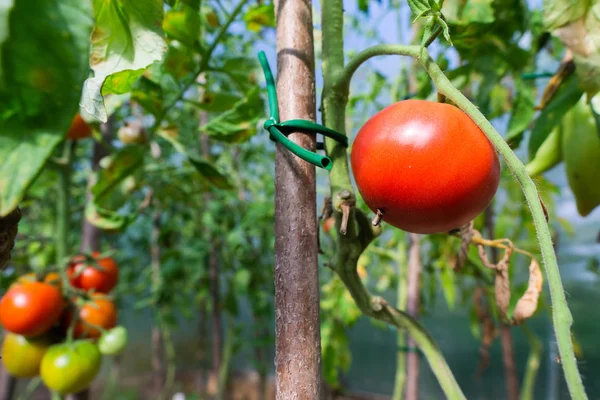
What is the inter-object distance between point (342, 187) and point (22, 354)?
2.23 feet

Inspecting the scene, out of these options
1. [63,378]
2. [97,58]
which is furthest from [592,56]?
[63,378]

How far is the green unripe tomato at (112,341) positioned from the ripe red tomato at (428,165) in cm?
60

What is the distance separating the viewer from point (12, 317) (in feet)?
2.15

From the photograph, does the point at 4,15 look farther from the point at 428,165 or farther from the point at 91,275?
the point at 91,275

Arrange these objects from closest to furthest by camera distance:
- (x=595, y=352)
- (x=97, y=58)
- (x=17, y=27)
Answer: (x=17, y=27)
(x=97, y=58)
(x=595, y=352)

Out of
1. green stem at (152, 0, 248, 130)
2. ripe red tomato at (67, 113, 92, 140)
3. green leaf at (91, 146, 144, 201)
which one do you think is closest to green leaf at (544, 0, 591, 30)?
green stem at (152, 0, 248, 130)

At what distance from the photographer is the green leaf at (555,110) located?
0.47 m

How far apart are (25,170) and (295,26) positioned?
24 centimetres

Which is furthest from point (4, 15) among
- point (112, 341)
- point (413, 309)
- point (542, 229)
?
point (413, 309)

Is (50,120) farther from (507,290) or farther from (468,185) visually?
(507,290)

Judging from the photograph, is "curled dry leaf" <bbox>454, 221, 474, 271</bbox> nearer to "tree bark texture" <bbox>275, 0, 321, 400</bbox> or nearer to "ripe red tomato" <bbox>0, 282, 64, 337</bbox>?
"tree bark texture" <bbox>275, 0, 321, 400</bbox>

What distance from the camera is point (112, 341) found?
73 cm

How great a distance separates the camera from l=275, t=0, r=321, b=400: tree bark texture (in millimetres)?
291

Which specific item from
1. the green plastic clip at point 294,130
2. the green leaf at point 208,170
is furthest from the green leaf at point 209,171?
the green plastic clip at point 294,130
